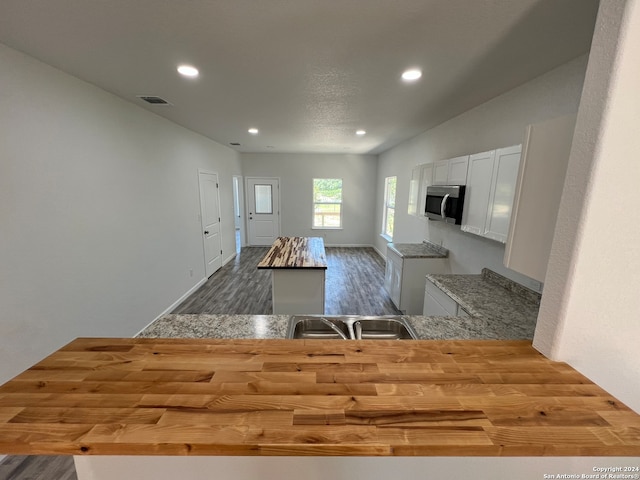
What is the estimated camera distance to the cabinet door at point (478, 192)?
88.0 inches

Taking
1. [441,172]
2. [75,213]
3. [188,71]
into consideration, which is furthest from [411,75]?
[75,213]

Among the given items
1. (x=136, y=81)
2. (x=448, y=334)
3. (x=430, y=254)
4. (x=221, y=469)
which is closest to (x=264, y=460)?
(x=221, y=469)

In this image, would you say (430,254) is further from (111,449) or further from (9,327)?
(9,327)

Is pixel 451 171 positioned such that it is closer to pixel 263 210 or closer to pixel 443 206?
pixel 443 206

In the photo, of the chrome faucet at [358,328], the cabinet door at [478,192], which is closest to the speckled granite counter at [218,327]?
the chrome faucet at [358,328]

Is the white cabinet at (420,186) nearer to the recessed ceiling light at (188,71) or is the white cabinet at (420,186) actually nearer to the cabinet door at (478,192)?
the cabinet door at (478,192)

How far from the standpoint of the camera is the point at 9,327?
5.61 feet

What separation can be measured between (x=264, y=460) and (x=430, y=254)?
3136mm

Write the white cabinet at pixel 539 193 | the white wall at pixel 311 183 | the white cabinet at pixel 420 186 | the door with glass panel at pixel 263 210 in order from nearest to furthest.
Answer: the white cabinet at pixel 539 193
the white cabinet at pixel 420 186
the white wall at pixel 311 183
the door with glass panel at pixel 263 210

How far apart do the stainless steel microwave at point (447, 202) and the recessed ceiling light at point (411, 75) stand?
1.14m

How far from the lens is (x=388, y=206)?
6410 millimetres

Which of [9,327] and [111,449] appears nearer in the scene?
[111,449]

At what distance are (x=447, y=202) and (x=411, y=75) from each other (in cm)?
133

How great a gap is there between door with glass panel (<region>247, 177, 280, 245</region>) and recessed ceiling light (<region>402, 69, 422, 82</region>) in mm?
5479
